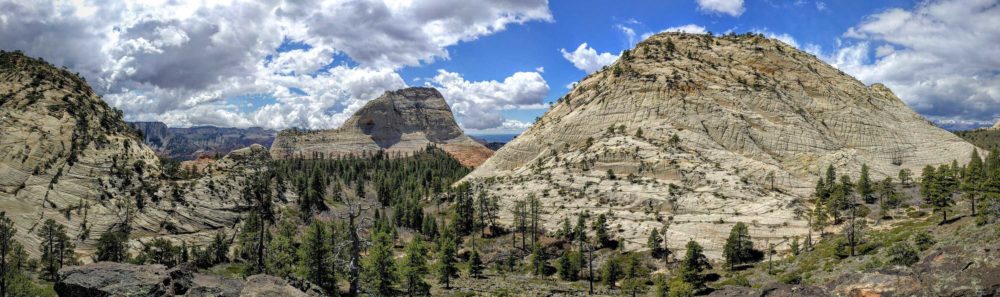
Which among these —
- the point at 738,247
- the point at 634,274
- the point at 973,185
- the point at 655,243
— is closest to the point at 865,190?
the point at 973,185

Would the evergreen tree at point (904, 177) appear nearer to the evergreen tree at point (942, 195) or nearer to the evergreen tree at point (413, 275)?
the evergreen tree at point (942, 195)

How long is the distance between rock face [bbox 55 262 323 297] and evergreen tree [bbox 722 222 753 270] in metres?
62.7

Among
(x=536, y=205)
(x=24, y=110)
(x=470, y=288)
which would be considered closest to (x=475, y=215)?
(x=536, y=205)

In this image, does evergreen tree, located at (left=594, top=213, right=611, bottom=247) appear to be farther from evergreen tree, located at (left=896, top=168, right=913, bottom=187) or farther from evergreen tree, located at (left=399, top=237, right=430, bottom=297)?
evergreen tree, located at (left=896, top=168, right=913, bottom=187)

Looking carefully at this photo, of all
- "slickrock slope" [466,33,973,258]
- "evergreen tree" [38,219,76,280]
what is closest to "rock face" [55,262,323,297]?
"evergreen tree" [38,219,76,280]

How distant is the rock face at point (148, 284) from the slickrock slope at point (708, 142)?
2730 inches

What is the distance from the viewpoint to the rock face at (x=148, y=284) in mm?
25516

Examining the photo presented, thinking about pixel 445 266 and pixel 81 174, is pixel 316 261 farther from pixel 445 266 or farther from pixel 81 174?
pixel 81 174

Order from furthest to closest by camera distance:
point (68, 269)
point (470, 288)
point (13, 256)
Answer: point (470, 288) < point (13, 256) < point (68, 269)

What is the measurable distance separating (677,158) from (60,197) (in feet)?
343

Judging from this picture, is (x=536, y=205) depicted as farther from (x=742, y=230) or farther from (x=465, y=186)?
(x=742, y=230)

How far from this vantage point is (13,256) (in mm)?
56594

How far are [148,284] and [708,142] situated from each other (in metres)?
104

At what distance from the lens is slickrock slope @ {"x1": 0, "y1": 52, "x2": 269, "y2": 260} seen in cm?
7875
